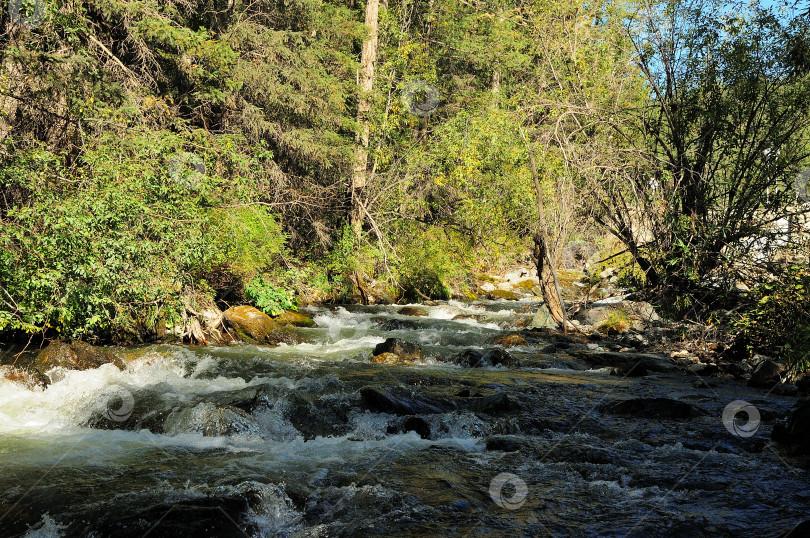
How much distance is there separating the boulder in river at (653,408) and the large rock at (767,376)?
2.21 m

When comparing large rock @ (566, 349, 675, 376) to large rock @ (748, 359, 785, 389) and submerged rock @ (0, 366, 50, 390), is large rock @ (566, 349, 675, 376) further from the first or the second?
submerged rock @ (0, 366, 50, 390)

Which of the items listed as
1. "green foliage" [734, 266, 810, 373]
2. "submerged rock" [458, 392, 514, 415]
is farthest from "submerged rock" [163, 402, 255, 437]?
"green foliage" [734, 266, 810, 373]

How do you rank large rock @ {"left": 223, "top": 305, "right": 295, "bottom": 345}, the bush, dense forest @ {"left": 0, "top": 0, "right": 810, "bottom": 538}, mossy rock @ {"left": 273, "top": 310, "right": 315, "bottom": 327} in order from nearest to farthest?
dense forest @ {"left": 0, "top": 0, "right": 810, "bottom": 538} → the bush → large rock @ {"left": 223, "top": 305, "right": 295, "bottom": 345} → mossy rock @ {"left": 273, "top": 310, "right": 315, "bottom": 327}

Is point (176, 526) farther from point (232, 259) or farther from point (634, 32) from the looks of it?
point (634, 32)

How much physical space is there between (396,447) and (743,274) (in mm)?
7808

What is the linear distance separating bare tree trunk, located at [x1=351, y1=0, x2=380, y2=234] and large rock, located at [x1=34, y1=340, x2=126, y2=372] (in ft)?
29.5

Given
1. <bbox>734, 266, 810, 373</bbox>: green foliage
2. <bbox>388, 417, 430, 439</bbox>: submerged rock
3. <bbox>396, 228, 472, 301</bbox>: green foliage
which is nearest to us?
<bbox>388, 417, 430, 439</bbox>: submerged rock

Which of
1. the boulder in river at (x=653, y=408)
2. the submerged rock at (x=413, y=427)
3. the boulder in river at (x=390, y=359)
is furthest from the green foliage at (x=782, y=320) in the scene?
the boulder in river at (x=390, y=359)

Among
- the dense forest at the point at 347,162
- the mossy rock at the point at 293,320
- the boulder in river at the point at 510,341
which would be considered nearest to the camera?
the dense forest at the point at 347,162

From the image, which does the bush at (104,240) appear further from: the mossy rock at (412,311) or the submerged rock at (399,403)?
the mossy rock at (412,311)

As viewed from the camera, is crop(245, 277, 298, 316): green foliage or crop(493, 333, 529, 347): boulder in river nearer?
crop(493, 333, 529, 347): boulder in river

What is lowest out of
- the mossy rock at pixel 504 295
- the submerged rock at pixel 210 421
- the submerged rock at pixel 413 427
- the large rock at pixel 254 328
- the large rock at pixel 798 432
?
the mossy rock at pixel 504 295

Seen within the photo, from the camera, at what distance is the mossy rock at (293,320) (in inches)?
526

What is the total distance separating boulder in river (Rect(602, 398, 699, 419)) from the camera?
722 centimetres
